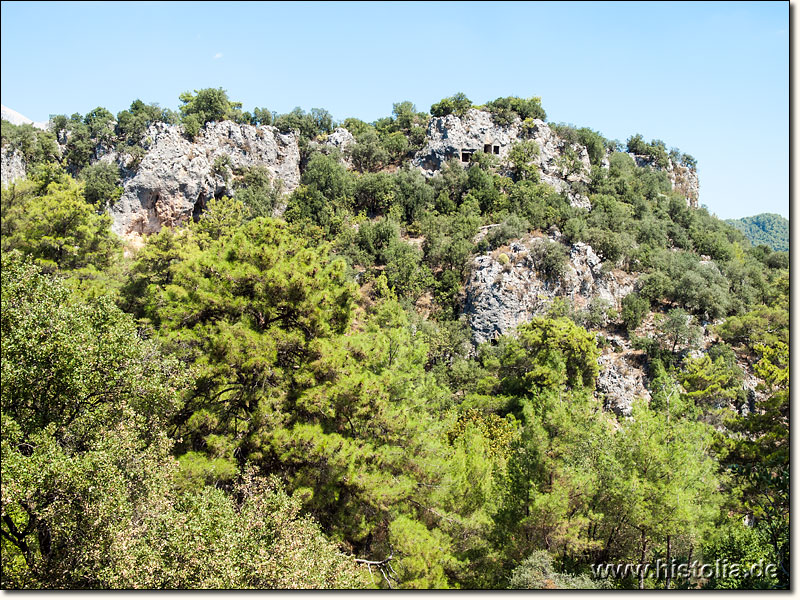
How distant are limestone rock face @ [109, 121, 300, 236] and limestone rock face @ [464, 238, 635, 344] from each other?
2482 centimetres

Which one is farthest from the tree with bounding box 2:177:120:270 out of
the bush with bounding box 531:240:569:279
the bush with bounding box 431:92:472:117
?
the bush with bounding box 431:92:472:117

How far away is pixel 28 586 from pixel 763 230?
119m

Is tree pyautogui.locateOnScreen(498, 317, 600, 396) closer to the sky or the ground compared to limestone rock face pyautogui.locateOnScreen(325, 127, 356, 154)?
closer to the ground

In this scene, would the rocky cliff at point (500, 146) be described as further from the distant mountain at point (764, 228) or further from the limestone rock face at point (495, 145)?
A: the distant mountain at point (764, 228)

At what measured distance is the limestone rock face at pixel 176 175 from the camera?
141 feet

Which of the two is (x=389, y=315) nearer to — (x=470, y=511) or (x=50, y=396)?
(x=470, y=511)

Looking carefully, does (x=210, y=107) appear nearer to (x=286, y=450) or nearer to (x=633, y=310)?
(x=633, y=310)

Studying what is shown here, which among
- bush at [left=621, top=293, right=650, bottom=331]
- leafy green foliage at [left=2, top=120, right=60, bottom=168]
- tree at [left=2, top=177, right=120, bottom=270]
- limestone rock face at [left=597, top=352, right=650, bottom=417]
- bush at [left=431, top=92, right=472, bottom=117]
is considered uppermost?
bush at [left=431, top=92, right=472, bottom=117]

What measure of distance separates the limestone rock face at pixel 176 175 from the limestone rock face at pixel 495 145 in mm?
19186

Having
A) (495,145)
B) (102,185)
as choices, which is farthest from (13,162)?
(495,145)

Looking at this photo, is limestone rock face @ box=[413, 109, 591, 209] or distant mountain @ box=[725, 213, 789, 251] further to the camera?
distant mountain @ box=[725, 213, 789, 251]

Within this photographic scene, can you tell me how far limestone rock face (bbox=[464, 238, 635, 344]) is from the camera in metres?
39.9

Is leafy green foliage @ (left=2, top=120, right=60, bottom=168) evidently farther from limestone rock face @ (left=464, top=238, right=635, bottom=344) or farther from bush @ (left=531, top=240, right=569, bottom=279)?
A: bush @ (left=531, top=240, right=569, bottom=279)

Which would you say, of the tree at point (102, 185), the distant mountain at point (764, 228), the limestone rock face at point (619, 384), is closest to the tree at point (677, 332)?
the limestone rock face at point (619, 384)
